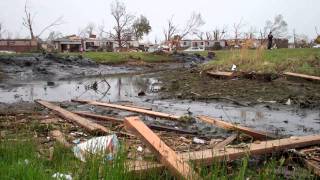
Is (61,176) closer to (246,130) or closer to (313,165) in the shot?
(313,165)

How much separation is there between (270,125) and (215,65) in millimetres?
12774

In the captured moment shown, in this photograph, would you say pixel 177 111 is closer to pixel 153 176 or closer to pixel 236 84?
pixel 236 84

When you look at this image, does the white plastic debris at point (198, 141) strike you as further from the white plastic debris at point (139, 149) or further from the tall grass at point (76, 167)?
the tall grass at point (76, 167)

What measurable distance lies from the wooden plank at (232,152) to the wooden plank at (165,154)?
0.31 ft

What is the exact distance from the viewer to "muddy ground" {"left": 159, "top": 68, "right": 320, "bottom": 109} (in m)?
11.4

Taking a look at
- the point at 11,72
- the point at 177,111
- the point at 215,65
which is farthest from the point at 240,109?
the point at 11,72

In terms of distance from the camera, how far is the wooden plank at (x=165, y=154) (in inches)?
157

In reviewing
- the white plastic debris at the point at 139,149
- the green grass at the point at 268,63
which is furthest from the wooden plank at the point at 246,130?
the green grass at the point at 268,63

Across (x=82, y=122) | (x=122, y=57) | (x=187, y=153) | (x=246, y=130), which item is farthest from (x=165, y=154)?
(x=122, y=57)

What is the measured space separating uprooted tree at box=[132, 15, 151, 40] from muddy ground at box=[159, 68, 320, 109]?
6618 centimetres

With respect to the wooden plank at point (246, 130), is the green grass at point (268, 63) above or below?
above

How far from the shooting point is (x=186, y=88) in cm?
1484

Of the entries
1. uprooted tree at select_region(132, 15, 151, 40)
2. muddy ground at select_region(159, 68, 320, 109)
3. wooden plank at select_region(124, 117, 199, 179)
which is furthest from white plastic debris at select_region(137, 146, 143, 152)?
uprooted tree at select_region(132, 15, 151, 40)

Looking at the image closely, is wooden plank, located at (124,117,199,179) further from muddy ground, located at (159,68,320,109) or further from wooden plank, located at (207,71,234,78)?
wooden plank, located at (207,71,234,78)
